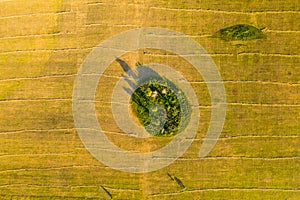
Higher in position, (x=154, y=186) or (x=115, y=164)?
(x=115, y=164)

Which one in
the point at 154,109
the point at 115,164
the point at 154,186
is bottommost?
the point at 154,186

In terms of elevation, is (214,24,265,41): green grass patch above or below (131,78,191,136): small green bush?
above

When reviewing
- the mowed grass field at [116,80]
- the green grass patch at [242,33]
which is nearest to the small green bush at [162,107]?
the mowed grass field at [116,80]

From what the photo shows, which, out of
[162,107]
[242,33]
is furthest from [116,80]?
[242,33]

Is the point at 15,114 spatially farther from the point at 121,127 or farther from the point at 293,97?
the point at 293,97

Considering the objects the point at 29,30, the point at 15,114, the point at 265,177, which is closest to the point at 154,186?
the point at 265,177

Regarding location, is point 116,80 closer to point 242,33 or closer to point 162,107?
point 162,107

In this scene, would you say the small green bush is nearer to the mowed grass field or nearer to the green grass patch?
the mowed grass field

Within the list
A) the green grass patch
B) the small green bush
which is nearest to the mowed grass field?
the green grass patch
